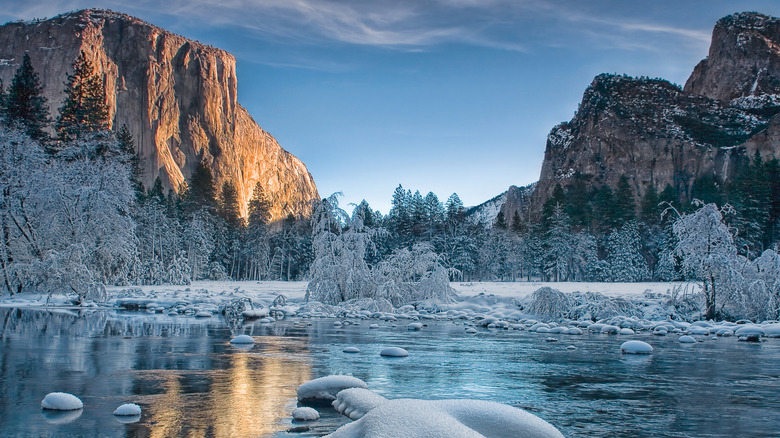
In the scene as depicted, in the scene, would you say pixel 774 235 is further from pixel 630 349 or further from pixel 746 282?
pixel 630 349

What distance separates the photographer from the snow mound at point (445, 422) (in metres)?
4.08

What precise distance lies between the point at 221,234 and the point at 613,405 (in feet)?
220

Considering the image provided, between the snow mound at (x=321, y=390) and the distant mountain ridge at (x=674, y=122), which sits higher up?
the distant mountain ridge at (x=674, y=122)

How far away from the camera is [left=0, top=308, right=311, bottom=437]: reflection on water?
213 inches

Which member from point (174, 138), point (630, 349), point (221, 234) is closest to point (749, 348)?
point (630, 349)

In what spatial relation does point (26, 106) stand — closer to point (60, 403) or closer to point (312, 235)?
point (312, 235)

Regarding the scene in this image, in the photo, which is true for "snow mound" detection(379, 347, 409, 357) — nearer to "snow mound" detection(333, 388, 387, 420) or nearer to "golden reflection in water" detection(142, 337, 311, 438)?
"golden reflection in water" detection(142, 337, 311, 438)

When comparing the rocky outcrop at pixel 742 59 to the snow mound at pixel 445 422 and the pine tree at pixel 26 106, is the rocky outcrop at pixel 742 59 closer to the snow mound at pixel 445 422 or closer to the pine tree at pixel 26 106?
→ the pine tree at pixel 26 106

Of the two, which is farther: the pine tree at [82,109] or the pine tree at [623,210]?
the pine tree at [623,210]

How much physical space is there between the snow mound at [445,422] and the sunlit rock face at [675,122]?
129 metres

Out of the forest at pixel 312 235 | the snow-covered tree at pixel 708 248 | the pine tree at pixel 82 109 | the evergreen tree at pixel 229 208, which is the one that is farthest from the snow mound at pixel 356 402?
the evergreen tree at pixel 229 208

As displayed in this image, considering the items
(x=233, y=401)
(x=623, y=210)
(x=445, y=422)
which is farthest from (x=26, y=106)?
(x=623, y=210)

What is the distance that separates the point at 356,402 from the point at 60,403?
3.08 m

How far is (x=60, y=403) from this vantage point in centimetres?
593
